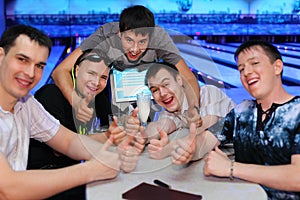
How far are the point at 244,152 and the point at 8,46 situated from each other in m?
0.84

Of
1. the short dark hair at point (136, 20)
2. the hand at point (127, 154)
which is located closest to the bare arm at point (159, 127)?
the hand at point (127, 154)

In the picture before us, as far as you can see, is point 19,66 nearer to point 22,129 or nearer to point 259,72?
point 22,129

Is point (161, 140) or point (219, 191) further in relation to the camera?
point (161, 140)

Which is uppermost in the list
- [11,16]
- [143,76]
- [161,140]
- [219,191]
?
[11,16]

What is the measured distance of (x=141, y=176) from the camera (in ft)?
3.86

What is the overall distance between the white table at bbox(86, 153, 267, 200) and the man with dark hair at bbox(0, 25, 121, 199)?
2.1 inches

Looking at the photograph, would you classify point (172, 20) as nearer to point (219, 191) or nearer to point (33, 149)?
point (33, 149)

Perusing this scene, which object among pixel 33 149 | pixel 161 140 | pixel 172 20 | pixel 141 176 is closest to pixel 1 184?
pixel 141 176

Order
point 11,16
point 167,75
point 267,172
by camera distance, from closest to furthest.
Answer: point 267,172
point 167,75
point 11,16

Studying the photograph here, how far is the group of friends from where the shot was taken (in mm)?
1097

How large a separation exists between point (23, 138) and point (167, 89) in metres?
0.50

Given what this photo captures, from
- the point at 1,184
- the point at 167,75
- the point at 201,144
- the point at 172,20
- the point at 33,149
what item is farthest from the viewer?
the point at 172,20

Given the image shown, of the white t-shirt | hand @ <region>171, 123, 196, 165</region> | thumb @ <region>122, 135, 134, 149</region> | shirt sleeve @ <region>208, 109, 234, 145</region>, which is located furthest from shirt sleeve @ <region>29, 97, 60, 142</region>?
shirt sleeve @ <region>208, 109, 234, 145</region>

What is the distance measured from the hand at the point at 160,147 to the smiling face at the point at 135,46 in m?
0.27
